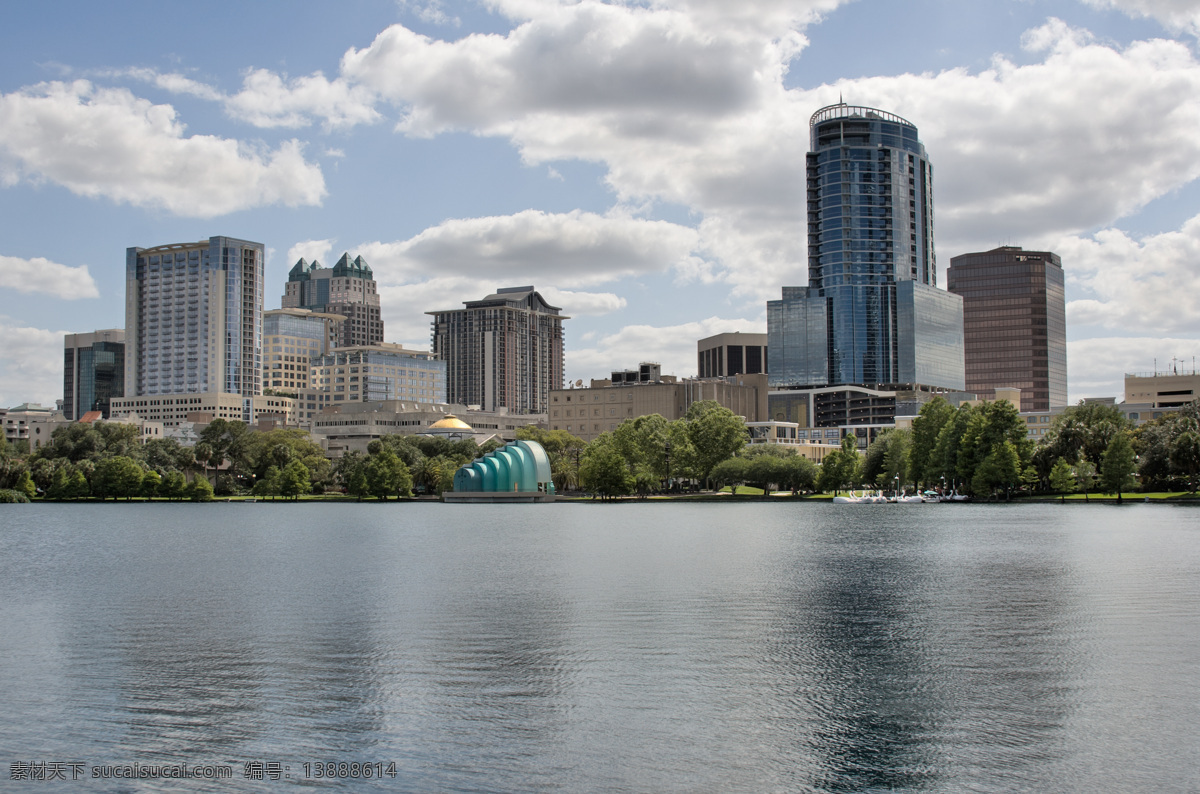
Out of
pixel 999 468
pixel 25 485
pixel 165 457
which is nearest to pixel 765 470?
pixel 999 468

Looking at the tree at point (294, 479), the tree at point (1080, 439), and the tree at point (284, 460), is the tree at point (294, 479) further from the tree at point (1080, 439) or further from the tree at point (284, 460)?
the tree at point (1080, 439)

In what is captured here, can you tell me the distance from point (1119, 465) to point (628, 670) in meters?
109

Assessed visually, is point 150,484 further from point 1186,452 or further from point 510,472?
point 1186,452

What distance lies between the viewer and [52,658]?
33.4m

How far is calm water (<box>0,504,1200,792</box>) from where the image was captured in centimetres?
2286

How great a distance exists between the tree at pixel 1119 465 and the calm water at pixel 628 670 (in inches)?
2524

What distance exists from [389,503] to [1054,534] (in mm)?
118990

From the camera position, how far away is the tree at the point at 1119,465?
398ft

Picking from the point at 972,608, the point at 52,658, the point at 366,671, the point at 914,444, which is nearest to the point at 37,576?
the point at 52,658

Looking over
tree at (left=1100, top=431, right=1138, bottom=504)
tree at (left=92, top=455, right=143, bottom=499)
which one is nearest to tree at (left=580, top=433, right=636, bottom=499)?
tree at (left=1100, top=431, right=1138, bottom=504)

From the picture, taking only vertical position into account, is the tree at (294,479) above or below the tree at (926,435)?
below

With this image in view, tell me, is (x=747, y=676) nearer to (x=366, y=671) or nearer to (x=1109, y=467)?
(x=366, y=671)

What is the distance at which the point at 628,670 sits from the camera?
30594mm

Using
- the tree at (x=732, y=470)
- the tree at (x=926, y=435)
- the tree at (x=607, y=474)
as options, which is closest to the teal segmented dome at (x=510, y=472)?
the tree at (x=607, y=474)
